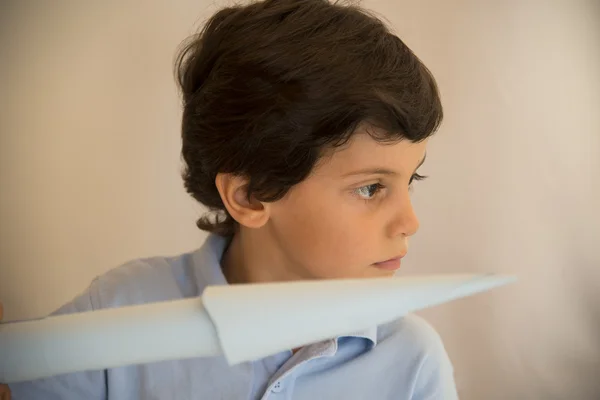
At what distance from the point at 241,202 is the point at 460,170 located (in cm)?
31

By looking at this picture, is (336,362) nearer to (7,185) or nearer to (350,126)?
(350,126)

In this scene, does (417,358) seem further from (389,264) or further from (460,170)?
(460,170)

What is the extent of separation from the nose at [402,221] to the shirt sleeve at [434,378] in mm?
150

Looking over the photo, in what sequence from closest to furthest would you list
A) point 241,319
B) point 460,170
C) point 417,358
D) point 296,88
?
point 241,319 < point 296,88 < point 417,358 < point 460,170

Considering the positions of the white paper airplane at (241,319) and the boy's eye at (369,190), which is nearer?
the white paper airplane at (241,319)

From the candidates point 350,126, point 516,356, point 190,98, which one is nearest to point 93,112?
point 190,98

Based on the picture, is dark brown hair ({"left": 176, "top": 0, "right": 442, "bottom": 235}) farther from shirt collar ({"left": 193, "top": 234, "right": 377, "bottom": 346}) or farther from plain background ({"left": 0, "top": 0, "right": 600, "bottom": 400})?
plain background ({"left": 0, "top": 0, "right": 600, "bottom": 400})

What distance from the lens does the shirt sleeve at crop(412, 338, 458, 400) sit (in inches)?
18.6

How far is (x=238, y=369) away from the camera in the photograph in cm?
41

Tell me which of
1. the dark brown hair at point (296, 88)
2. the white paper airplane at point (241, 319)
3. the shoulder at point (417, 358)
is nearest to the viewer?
the white paper airplane at point (241, 319)

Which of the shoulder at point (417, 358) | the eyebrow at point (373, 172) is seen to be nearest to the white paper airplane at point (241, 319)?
the eyebrow at point (373, 172)

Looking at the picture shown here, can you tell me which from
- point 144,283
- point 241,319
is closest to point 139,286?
point 144,283

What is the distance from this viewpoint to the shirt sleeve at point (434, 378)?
47 cm

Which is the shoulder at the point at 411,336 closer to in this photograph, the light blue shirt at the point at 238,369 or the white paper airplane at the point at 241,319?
the light blue shirt at the point at 238,369
